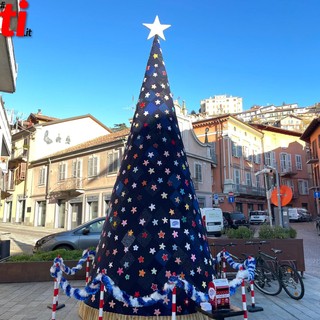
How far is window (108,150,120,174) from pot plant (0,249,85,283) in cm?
1649

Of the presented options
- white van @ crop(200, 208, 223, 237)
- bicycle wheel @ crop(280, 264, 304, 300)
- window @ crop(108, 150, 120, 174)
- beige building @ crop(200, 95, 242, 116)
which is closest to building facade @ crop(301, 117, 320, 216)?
white van @ crop(200, 208, 223, 237)

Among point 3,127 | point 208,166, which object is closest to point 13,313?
point 3,127

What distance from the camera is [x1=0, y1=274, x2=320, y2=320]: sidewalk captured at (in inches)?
211

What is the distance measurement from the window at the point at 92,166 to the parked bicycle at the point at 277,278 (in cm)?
2111

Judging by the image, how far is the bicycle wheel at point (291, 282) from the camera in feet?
21.0

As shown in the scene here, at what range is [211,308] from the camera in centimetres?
360

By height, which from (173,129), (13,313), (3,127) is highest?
(3,127)

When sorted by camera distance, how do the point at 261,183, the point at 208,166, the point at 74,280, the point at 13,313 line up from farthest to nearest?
the point at 261,183 < the point at 208,166 < the point at 74,280 < the point at 13,313

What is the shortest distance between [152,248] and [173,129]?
1.91 metres

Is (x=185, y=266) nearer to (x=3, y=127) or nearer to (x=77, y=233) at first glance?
(x=77, y=233)

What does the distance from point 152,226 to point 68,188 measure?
24.7 metres

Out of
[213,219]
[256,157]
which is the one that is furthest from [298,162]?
[213,219]

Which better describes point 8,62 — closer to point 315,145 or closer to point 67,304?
point 67,304

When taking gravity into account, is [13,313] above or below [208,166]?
below
